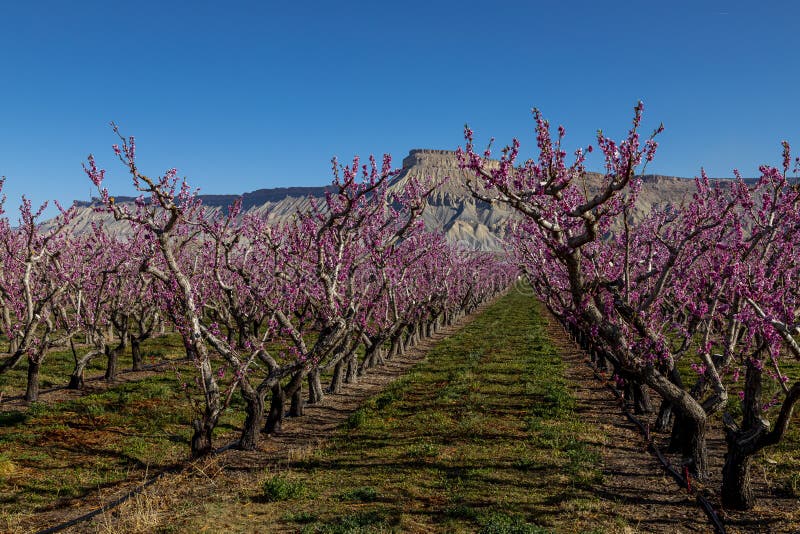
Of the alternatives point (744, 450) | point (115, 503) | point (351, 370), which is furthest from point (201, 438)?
point (351, 370)

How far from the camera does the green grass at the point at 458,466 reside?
9375mm

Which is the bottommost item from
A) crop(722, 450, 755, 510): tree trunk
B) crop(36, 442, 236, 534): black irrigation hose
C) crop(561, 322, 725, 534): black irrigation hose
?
crop(36, 442, 236, 534): black irrigation hose

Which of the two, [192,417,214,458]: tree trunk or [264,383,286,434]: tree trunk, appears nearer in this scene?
[192,417,214,458]: tree trunk

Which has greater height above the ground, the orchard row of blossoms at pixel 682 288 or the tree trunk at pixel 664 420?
the orchard row of blossoms at pixel 682 288

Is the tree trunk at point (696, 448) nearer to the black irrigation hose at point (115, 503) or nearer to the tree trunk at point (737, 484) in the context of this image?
the tree trunk at point (737, 484)

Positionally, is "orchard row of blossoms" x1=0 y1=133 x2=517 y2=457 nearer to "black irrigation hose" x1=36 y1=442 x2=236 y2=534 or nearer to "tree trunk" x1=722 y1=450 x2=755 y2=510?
"black irrigation hose" x1=36 y1=442 x2=236 y2=534

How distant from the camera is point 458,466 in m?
12.4

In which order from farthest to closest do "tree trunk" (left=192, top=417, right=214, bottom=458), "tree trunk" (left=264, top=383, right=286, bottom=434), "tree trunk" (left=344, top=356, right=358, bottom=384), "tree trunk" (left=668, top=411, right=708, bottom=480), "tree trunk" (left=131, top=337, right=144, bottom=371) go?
"tree trunk" (left=131, top=337, right=144, bottom=371) < "tree trunk" (left=344, top=356, right=358, bottom=384) < "tree trunk" (left=264, top=383, right=286, bottom=434) < "tree trunk" (left=192, top=417, right=214, bottom=458) < "tree trunk" (left=668, top=411, right=708, bottom=480)

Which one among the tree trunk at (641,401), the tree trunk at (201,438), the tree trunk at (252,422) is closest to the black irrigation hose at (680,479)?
the tree trunk at (641,401)

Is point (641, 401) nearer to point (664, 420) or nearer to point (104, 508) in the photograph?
point (664, 420)

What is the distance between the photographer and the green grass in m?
9.38

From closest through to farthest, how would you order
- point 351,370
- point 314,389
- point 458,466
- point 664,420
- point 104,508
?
point 104,508 < point 458,466 < point 664,420 < point 314,389 < point 351,370

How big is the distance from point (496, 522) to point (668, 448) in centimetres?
636

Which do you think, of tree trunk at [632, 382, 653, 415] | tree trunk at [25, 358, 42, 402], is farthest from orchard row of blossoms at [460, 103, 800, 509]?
tree trunk at [25, 358, 42, 402]
